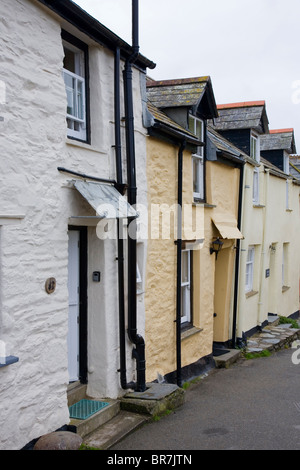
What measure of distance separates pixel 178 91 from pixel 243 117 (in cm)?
454

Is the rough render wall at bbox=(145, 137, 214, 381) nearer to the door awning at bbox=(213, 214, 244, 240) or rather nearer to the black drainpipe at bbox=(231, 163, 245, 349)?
the door awning at bbox=(213, 214, 244, 240)

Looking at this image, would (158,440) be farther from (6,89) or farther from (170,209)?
(6,89)

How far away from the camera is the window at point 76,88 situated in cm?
709

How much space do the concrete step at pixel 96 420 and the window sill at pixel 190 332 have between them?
287 centimetres

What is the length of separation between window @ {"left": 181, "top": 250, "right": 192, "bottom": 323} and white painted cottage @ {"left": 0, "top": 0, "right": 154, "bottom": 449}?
2302 millimetres

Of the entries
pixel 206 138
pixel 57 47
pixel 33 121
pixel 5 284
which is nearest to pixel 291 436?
pixel 5 284

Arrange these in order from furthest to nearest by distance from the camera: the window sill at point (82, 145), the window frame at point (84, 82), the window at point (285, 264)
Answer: the window at point (285, 264) < the window frame at point (84, 82) < the window sill at point (82, 145)

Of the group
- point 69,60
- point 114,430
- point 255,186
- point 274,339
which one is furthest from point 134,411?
point 255,186

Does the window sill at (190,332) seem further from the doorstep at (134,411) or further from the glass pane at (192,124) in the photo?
the glass pane at (192,124)

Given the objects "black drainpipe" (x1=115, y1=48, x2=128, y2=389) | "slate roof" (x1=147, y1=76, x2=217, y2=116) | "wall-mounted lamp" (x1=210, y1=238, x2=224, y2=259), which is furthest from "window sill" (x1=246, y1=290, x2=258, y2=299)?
"black drainpipe" (x1=115, y1=48, x2=128, y2=389)

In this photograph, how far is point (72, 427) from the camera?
6.31m

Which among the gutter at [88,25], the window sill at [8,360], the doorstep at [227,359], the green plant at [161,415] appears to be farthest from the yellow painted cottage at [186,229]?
the window sill at [8,360]

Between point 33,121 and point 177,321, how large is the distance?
4.93m

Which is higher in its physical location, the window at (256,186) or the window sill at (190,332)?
the window at (256,186)
